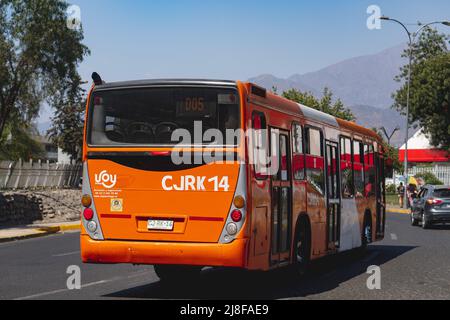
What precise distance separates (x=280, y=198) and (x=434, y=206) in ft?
63.4

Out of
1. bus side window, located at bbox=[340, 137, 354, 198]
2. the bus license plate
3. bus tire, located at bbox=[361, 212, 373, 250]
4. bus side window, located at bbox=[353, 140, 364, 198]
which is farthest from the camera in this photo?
bus tire, located at bbox=[361, 212, 373, 250]

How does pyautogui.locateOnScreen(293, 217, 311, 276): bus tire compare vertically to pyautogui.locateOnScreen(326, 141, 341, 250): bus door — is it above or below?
below

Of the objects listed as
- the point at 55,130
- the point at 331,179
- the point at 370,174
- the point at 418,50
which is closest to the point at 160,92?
the point at 331,179

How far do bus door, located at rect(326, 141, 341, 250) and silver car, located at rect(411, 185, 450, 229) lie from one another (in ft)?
49.2

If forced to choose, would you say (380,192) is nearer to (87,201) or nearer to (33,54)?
(87,201)

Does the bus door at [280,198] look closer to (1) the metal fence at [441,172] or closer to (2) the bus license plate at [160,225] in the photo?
(2) the bus license plate at [160,225]

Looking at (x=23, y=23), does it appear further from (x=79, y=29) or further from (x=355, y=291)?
(x=355, y=291)

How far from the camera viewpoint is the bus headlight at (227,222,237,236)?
10836 mm

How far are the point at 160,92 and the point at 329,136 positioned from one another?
4.83m

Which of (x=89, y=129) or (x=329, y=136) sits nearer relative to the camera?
(x=89, y=129)

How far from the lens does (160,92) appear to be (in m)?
11.5

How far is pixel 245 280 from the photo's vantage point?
542 inches

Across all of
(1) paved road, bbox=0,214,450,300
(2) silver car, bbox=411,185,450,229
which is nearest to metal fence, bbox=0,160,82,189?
(2) silver car, bbox=411,185,450,229

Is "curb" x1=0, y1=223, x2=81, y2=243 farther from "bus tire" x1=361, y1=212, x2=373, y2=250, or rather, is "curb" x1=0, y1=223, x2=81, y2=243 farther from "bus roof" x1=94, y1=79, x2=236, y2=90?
"bus roof" x1=94, y1=79, x2=236, y2=90
